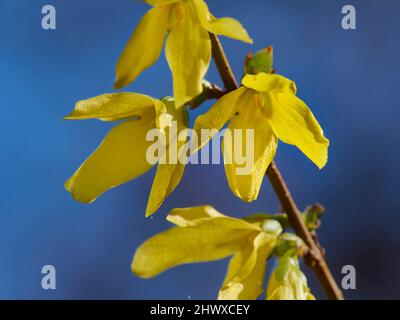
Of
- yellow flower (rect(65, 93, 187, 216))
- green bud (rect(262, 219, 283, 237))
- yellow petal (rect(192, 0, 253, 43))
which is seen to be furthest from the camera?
green bud (rect(262, 219, 283, 237))

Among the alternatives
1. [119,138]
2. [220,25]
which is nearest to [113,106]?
[119,138]

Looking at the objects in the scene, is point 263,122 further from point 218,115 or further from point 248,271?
point 248,271

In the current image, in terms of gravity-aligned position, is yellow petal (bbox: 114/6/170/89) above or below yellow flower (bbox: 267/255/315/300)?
above

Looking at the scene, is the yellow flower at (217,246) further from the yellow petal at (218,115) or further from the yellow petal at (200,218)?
the yellow petal at (218,115)

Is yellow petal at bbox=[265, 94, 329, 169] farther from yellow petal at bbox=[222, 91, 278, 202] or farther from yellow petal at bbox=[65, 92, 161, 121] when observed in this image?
yellow petal at bbox=[65, 92, 161, 121]

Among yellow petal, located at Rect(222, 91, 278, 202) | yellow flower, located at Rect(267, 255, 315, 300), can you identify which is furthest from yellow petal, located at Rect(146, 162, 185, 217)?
yellow flower, located at Rect(267, 255, 315, 300)
